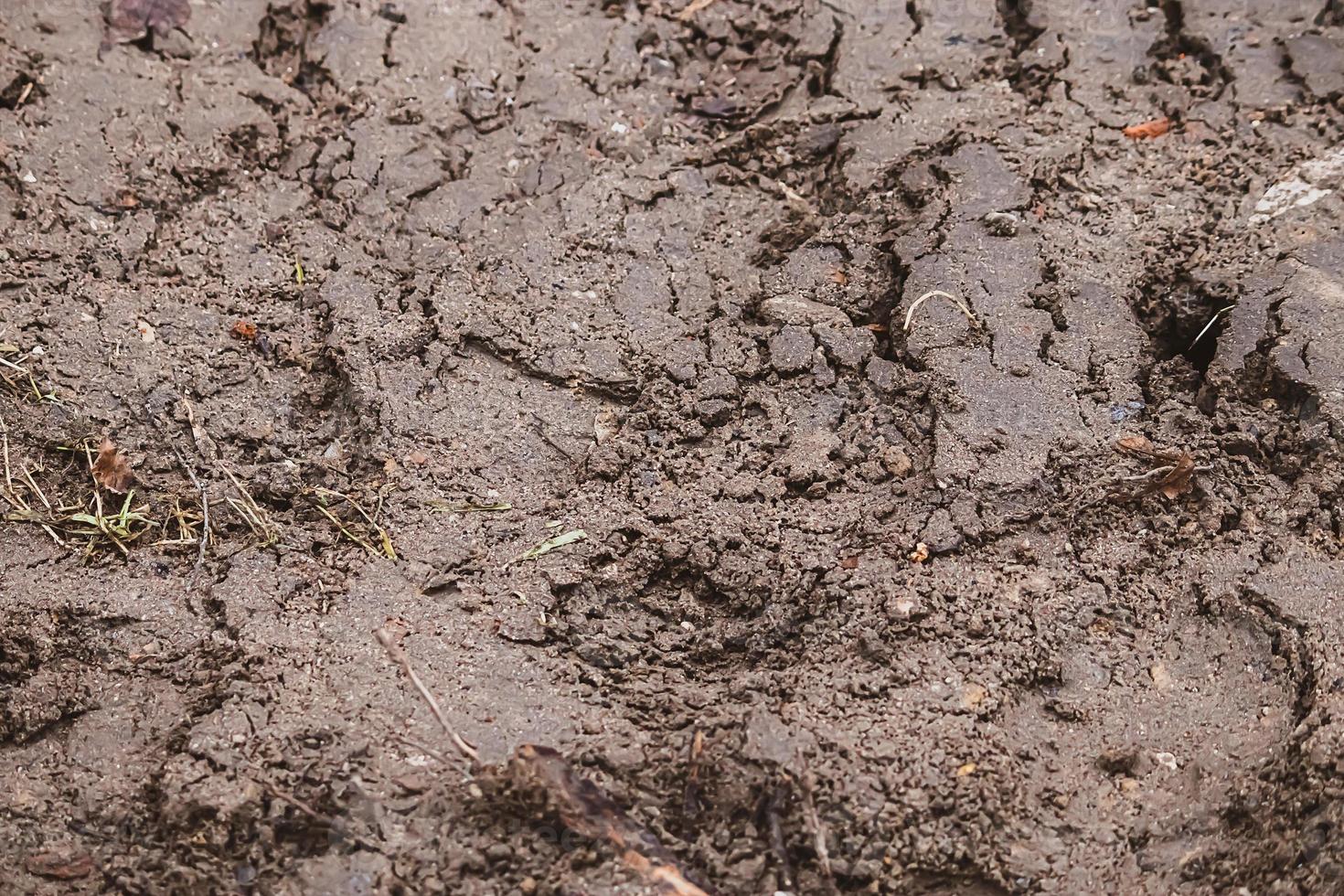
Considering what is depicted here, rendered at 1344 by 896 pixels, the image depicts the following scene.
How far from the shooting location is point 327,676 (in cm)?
229

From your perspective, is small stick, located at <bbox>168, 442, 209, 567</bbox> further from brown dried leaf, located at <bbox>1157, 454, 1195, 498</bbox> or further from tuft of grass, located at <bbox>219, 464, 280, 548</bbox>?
brown dried leaf, located at <bbox>1157, 454, 1195, 498</bbox>

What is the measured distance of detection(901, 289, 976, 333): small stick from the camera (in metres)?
2.77

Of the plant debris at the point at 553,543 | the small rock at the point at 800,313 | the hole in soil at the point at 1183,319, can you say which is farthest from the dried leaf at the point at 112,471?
the hole in soil at the point at 1183,319

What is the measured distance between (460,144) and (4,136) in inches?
47.1

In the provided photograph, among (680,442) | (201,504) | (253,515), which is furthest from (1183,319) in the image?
(201,504)

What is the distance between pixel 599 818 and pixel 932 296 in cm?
149

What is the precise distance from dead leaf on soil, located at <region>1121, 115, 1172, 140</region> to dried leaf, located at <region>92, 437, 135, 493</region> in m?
2.73

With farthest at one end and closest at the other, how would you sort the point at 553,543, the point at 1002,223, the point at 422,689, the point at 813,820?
the point at 1002,223, the point at 553,543, the point at 422,689, the point at 813,820

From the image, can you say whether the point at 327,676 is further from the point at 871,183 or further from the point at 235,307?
the point at 871,183

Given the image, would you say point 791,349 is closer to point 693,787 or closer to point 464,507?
point 464,507

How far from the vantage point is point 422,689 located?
223 centimetres

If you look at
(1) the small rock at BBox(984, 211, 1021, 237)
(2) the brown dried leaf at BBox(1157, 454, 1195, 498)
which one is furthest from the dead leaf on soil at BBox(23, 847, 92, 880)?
(1) the small rock at BBox(984, 211, 1021, 237)

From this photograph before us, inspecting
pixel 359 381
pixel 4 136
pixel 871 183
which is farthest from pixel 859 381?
pixel 4 136

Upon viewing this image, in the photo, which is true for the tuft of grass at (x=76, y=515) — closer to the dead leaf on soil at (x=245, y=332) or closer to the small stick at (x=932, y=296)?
the dead leaf on soil at (x=245, y=332)
